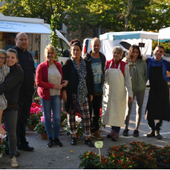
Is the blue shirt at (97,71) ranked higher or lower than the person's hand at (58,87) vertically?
higher

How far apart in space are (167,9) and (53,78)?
2203cm

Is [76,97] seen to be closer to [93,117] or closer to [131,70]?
[93,117]

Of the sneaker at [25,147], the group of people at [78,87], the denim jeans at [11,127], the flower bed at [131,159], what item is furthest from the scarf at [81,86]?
the denim jeans at [11,127]

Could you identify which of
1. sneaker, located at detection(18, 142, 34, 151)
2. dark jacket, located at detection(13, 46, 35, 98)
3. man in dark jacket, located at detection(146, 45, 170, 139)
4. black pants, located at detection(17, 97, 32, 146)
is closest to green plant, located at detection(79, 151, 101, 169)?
sneaker, located at detection(18, 142, 34, 151)

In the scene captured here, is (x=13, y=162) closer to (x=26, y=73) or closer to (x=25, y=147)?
(x=25, y=147)

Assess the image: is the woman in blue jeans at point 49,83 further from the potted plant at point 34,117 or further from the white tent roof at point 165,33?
the white tent roof at point 165,33

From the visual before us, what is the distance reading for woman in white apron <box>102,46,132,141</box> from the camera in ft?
20.2

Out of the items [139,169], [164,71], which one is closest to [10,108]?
[139,169]

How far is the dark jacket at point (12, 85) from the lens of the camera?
4.35 m

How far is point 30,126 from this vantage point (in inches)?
271

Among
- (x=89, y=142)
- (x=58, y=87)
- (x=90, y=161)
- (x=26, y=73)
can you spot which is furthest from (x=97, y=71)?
(x=90, y=161)

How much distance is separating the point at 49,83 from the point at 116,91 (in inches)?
58.1

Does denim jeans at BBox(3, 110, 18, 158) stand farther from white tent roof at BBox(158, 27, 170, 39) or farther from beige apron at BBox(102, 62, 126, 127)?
white tent roof at BBox(158, 27, 170, 39)

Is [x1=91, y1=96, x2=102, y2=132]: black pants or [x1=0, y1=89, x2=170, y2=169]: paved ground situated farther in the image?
[x1=91, y1=96, x2=102, y2=132]: black pants
